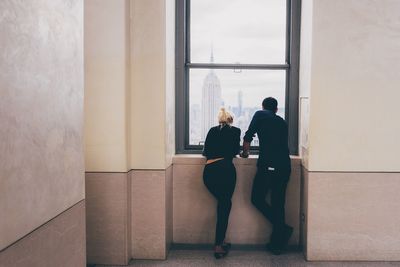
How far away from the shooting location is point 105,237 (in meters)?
3.65

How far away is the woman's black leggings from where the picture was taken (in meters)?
3.80

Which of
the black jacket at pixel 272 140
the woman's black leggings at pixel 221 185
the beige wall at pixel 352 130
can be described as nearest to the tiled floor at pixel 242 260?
the beige wall at pixel 352 130

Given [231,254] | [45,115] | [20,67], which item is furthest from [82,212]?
[231,254]

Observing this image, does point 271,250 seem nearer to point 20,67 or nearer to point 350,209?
point 350,209

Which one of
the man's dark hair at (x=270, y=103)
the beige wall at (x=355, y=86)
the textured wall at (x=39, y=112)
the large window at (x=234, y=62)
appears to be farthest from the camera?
the large window at (x=234, y=62)


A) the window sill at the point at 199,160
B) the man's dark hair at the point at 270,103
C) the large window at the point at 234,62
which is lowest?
the window sill at the point at 199,160

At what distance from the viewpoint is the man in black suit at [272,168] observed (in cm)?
389

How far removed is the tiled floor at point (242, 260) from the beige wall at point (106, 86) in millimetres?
980

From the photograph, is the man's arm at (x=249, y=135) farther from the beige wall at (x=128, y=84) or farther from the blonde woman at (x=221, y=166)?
the beige wall at (x=128, y=84)

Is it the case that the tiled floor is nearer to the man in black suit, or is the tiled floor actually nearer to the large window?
the man in black suit

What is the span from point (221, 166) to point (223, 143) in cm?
21

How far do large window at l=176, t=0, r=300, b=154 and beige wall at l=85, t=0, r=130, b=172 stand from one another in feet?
2.85

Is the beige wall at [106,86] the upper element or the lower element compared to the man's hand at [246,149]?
upper

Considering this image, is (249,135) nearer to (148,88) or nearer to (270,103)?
(270,103)
